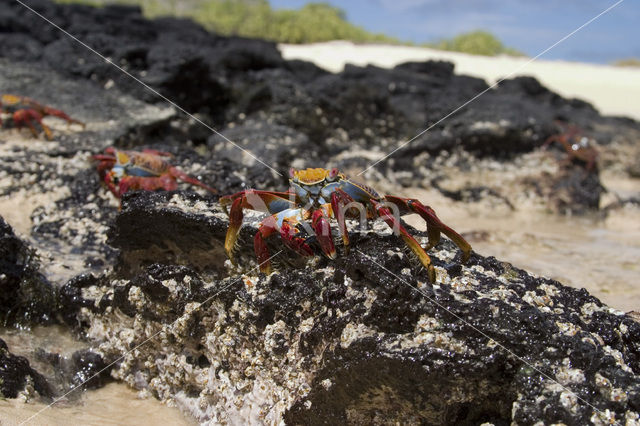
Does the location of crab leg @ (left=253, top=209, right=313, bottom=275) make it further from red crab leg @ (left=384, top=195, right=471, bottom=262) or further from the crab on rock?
red crab leg @ (left=384, top=195, right=471, bottom=262)

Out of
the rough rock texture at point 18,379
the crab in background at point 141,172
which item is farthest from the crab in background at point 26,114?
the rough rock texture at point 18,379

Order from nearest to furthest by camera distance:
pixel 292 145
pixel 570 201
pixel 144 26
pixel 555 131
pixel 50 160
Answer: pixel 50 160 < pixel 292 145 < pixel 570 201 < pixel 555 131 < pixel 144 26

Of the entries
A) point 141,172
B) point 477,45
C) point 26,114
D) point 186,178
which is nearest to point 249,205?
point 186,178

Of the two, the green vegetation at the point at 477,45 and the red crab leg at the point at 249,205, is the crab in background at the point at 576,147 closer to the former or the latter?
the red crab leg at the point at 249,205

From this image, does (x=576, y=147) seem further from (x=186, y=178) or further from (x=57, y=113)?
(x=57, y=113)

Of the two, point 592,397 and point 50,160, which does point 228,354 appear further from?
point 50,160

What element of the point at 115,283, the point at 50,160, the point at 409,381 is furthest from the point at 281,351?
the point at 50,160
